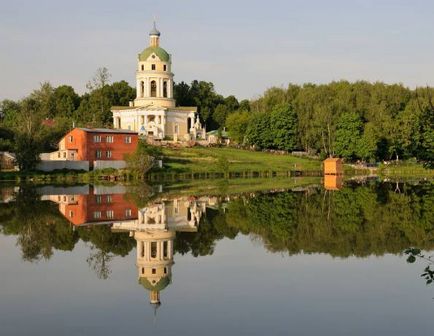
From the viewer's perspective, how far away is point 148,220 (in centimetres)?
2784

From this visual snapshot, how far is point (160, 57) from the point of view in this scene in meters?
91.7

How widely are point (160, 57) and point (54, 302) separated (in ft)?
263

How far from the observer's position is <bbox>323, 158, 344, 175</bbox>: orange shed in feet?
243

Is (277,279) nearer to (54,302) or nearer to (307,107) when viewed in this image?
(54,302)

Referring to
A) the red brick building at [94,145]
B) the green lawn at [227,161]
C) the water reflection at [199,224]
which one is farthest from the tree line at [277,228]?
the green lawn at [227,161]

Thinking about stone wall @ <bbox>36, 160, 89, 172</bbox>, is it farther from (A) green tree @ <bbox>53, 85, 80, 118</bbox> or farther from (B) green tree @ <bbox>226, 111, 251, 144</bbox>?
(A) green tree @ <bbox>53, 85, 80, 118</bbox>

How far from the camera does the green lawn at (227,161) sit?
69.4 metres

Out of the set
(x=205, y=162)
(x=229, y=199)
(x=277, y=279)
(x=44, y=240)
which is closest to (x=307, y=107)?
(x=205, y=162)

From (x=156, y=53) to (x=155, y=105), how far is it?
6776 millimetres

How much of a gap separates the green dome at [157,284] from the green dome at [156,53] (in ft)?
256

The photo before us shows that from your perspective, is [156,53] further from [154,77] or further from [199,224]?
[199,224]

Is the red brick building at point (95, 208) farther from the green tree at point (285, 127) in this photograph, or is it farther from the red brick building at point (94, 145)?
the green tree at point (285, 127)

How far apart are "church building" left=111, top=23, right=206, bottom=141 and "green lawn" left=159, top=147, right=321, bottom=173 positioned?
8.91 metres

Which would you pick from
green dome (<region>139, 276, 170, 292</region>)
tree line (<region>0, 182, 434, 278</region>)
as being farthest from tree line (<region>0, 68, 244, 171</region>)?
green dome (<region>139, 276, 170, 292</region>)
